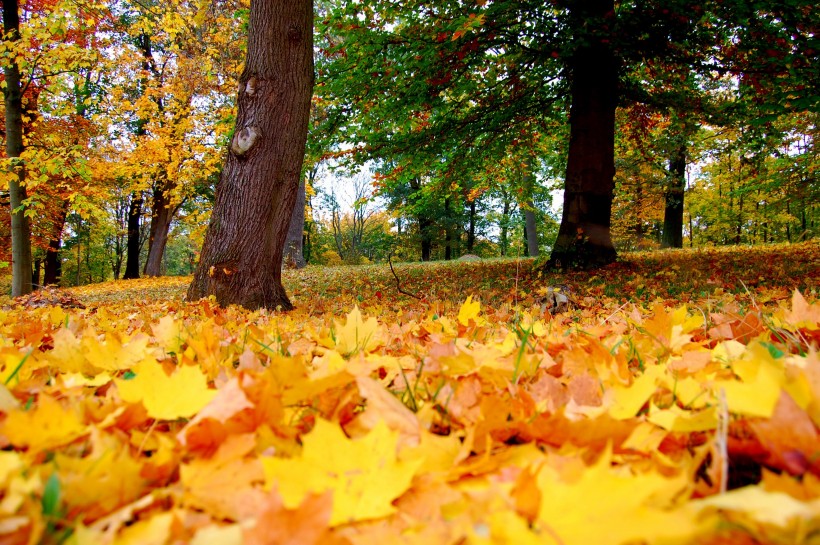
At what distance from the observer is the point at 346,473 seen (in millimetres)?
568

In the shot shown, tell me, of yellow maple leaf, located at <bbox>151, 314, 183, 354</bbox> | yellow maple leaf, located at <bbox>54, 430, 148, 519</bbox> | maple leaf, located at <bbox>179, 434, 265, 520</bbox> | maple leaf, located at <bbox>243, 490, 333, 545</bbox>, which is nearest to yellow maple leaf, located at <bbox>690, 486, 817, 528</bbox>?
maple leaf, located at <bbox>243, 490, 333, 545</bbox>

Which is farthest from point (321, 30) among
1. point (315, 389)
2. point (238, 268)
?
point (315, 389)

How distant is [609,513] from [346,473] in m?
0.31

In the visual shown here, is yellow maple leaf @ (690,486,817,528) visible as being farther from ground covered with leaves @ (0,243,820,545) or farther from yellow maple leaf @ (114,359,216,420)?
yellow maple leaf @ (114,359,216,420)

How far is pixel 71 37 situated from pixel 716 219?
3018 cm

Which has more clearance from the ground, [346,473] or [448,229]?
[448,229]

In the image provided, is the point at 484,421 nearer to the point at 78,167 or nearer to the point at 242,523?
the point at 242,523

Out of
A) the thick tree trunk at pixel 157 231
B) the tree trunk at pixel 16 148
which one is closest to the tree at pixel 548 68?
the tree trunk at pixel 16 148

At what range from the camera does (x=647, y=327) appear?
5.15 feet

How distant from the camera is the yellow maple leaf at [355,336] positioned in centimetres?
151

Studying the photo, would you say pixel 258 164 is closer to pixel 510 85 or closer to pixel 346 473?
pixel 346 473

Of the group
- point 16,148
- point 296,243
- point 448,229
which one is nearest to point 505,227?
point 448,229

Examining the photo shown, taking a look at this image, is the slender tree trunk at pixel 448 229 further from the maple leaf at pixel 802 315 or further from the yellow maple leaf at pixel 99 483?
the yellow maple leaf at pixel 99 483

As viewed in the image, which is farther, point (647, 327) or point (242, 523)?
point (647, 327)
